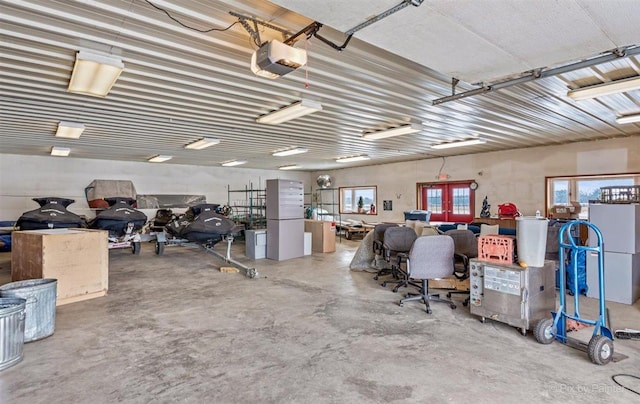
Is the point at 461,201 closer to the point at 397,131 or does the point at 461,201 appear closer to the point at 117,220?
the point at 397,131

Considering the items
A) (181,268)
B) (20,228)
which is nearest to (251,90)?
(181,268)

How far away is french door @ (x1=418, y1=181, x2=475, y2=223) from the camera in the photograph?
10.1 m

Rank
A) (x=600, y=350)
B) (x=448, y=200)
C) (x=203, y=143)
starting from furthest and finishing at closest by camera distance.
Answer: (x=448, y=200) < (x=203, y=143) < (x=600, y=350)

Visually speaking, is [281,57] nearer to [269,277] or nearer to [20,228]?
[269,277]

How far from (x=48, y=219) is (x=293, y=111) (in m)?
5.55

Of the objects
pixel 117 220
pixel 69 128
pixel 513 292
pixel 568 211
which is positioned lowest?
pixel 513 292

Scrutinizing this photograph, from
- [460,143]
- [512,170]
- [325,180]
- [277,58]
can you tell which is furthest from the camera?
[325,180]

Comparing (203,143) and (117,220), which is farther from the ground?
(203,143)

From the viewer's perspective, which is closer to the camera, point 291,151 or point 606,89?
point 606,89

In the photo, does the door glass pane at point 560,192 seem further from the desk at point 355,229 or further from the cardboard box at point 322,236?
the cardboard box at point 322,236

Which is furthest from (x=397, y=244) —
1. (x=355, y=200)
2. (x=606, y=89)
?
(x=355, y=200)

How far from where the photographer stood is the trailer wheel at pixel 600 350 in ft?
8.84

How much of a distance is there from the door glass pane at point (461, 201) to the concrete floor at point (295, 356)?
5855 mm

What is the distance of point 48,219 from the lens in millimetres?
6746
